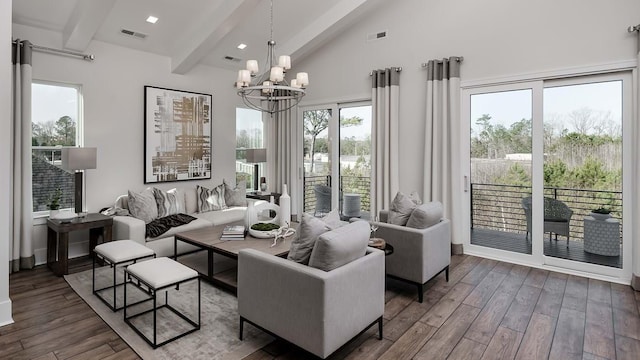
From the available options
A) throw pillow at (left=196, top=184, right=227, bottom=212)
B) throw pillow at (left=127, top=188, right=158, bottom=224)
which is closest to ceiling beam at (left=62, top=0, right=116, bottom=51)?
throw pillow at (left=127, top=188, right=158, bottom=224)

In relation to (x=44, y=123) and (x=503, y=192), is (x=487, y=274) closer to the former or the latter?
(x=503, y=192)

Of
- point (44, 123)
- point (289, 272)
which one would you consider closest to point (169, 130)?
point (44, 123)

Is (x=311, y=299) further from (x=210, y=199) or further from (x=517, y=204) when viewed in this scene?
(x=210, y=199)

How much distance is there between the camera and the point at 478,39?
4.71 meters

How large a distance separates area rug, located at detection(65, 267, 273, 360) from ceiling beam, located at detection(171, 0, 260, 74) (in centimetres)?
315

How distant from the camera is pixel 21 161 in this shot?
4.06 meters

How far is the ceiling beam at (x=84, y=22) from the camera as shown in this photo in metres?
3.77

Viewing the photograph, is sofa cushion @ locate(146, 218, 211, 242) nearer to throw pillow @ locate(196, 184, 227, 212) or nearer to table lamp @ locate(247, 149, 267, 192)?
throw pillow @ locate(196, 184, 227, 212)

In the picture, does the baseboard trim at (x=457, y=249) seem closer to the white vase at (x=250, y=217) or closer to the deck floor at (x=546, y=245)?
the deck floor at (x=546, y=245)

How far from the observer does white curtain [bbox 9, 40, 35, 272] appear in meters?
3.98

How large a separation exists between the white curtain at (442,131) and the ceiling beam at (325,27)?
1.33m

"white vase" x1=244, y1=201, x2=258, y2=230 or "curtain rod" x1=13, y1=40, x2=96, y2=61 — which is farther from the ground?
"curtain rod" x1=13, y1=40, x2=96, y2=61

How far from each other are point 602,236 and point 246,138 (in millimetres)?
5465

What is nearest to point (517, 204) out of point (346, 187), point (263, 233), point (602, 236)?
point (602, 236)
